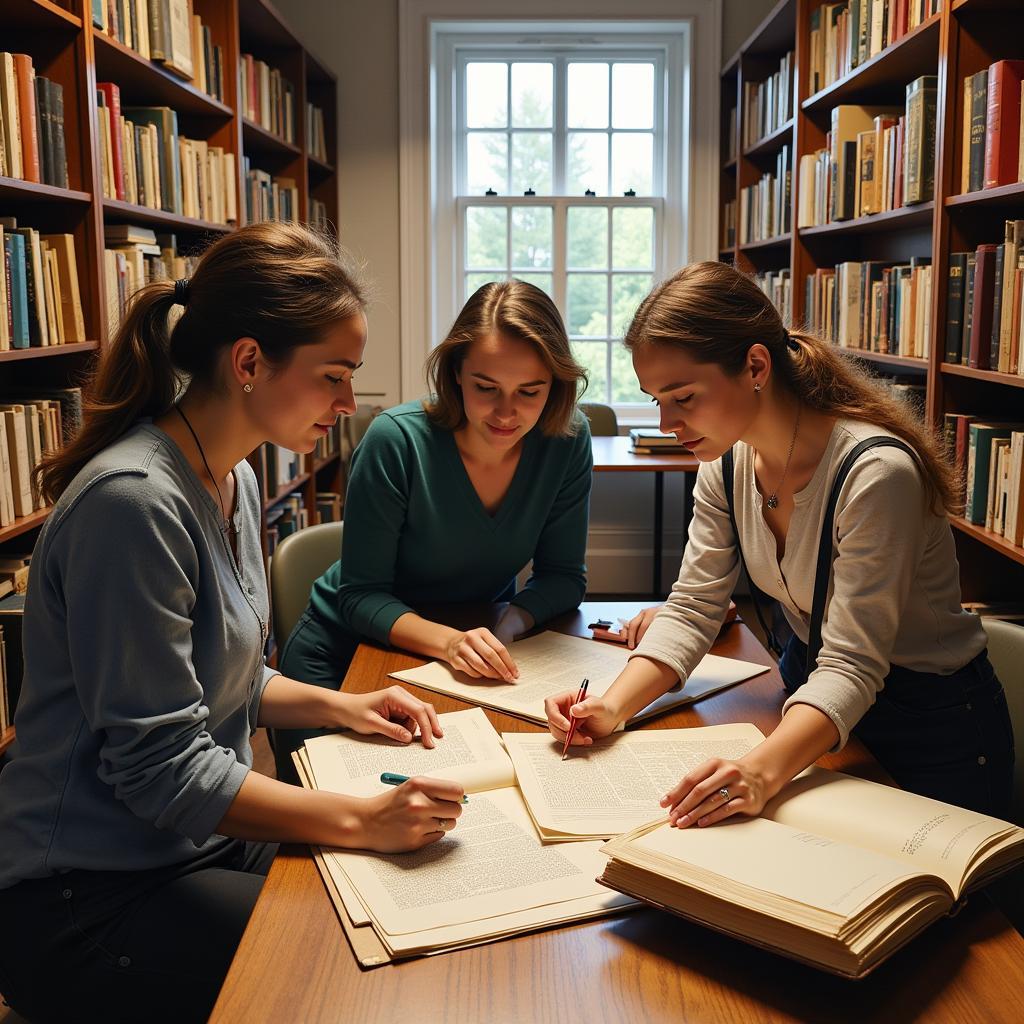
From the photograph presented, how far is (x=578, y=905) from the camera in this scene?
37.1 inches

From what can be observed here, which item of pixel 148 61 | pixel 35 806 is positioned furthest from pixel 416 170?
pixel 35 806

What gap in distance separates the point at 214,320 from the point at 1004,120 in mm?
1813

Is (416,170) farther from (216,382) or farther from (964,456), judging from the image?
(216,382)

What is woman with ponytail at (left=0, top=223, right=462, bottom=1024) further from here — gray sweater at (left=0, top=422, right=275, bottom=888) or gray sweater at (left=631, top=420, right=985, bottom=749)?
gray sweater at (left=631, top=420, right=985, bottom=749)

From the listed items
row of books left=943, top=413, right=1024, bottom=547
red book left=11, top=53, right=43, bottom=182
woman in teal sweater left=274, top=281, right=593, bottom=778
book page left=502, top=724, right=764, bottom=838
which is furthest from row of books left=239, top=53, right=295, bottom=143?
book page left=502, top=724, right=764, bottom=838

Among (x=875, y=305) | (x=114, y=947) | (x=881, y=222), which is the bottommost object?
(x=114, y=947)

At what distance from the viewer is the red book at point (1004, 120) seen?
7.37 ft

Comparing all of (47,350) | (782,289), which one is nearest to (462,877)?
(47,350)

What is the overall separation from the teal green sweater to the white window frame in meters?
3.40

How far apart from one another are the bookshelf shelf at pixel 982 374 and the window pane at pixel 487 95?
11.3ft

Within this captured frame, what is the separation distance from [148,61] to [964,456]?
2.32m

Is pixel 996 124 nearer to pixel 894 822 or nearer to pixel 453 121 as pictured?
pixel 894 822

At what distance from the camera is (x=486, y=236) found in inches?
215

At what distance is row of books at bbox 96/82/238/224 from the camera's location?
2729 millimetres
